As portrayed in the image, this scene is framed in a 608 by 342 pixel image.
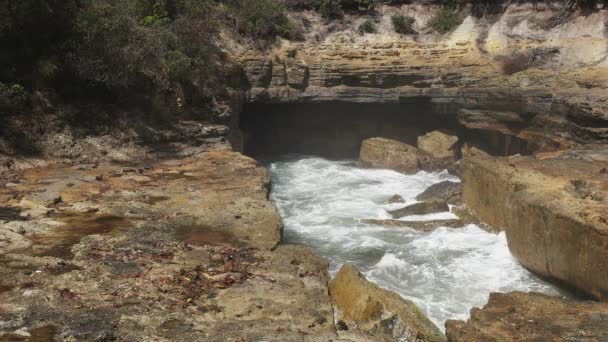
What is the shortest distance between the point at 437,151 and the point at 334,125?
5.08 metres

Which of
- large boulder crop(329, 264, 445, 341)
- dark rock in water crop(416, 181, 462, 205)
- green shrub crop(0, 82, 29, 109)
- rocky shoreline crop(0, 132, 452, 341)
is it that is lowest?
dark rock in water crop(416, 181, 462, 205)

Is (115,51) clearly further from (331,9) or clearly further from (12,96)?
(331,9)

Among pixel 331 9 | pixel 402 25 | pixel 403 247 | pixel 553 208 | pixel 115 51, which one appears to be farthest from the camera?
pixel 331 9

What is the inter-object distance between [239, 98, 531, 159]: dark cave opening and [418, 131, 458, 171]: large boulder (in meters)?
0.76

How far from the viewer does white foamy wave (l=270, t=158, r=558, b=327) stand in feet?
38.2

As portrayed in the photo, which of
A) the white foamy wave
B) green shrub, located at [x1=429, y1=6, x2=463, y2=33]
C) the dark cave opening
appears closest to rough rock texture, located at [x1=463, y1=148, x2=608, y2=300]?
the white foamy wave

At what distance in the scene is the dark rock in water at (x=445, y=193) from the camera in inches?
693

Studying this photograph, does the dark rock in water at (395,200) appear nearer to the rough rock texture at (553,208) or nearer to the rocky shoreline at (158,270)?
the rough rock texture at (553,208)

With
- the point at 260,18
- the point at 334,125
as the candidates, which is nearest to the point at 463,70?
the point at 334,125

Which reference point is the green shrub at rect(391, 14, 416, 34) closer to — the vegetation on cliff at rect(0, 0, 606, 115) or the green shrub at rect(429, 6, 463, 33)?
the green shrub at rect(429, 6, 463, 33)

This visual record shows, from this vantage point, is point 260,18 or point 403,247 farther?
point 260,18

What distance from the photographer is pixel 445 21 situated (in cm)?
2588

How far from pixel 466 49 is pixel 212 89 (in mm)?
11238

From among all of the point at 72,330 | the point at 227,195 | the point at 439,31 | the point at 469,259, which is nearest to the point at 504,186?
the point at 469,259
